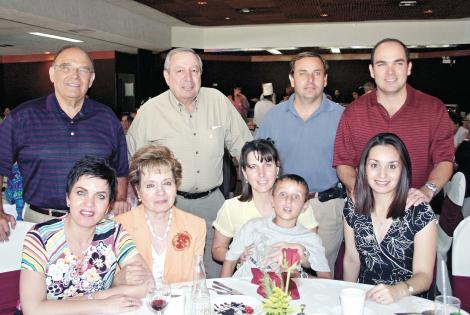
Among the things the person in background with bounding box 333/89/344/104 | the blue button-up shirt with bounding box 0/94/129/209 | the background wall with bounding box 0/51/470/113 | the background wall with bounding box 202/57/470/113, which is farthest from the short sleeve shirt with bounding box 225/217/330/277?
the person in background with bounding box 333/89/344/104

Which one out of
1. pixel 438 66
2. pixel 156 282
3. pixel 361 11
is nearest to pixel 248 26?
pixel 361 11

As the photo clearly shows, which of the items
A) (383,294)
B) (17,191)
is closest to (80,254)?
(383,294)

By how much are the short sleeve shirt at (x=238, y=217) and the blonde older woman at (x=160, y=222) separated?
1.08 ft

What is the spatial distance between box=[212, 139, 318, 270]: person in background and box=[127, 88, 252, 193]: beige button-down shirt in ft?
2.44

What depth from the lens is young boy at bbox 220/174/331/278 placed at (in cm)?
262

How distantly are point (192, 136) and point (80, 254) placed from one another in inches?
65.4

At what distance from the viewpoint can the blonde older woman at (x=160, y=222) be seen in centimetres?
256

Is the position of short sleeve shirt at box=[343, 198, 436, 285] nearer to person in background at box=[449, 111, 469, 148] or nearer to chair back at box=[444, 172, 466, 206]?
chair back at box=[444, 172, 466, 206]

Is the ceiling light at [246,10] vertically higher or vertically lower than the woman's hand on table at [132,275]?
higher

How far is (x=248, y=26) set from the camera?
13383mm

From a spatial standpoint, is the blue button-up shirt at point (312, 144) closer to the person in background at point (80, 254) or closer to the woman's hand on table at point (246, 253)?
Result: the woman's hand on table at point (246, 253)

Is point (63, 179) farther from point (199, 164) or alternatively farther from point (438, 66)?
point (438, 66)

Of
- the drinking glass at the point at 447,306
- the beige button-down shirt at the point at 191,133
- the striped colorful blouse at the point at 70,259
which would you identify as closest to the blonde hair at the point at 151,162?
the striped colorful blouse at the point at 70,259

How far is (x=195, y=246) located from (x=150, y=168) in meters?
0.49
